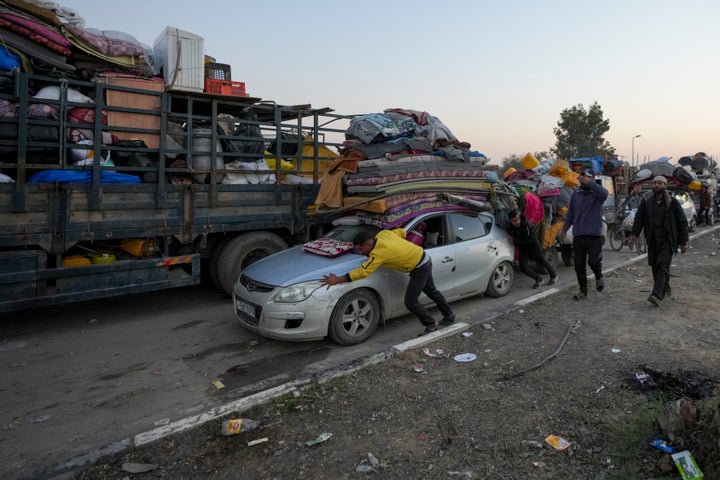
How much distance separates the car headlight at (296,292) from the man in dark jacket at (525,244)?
12.5ft

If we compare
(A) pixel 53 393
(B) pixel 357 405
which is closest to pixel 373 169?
(B) pixel 357 405

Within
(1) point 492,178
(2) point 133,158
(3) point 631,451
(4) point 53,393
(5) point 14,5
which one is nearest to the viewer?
(3) point 631,451

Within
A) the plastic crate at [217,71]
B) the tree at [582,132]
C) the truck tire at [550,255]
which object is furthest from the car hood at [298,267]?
the tree at [582,132]

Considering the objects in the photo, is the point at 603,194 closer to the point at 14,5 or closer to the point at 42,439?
the point at 42,439

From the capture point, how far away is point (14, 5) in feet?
18.4

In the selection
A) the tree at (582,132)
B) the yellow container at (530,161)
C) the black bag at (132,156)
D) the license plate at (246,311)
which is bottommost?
the license plate at (246,311)

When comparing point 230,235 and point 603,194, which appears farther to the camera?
point 230,235

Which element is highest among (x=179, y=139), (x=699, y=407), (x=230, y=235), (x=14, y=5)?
(x=14, y=5)

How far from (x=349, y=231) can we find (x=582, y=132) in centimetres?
4845

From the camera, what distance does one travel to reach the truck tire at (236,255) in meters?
6.78

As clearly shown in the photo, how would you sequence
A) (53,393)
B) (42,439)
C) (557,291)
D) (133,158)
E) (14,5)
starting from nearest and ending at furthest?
(42,439) → (53,393) → (14,5) → (133,158) → (557,291)

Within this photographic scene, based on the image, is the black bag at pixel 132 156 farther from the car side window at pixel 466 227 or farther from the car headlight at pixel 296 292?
the car side window at pixel 466 227

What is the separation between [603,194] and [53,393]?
690 centimetres

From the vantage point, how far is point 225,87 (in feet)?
23.0
